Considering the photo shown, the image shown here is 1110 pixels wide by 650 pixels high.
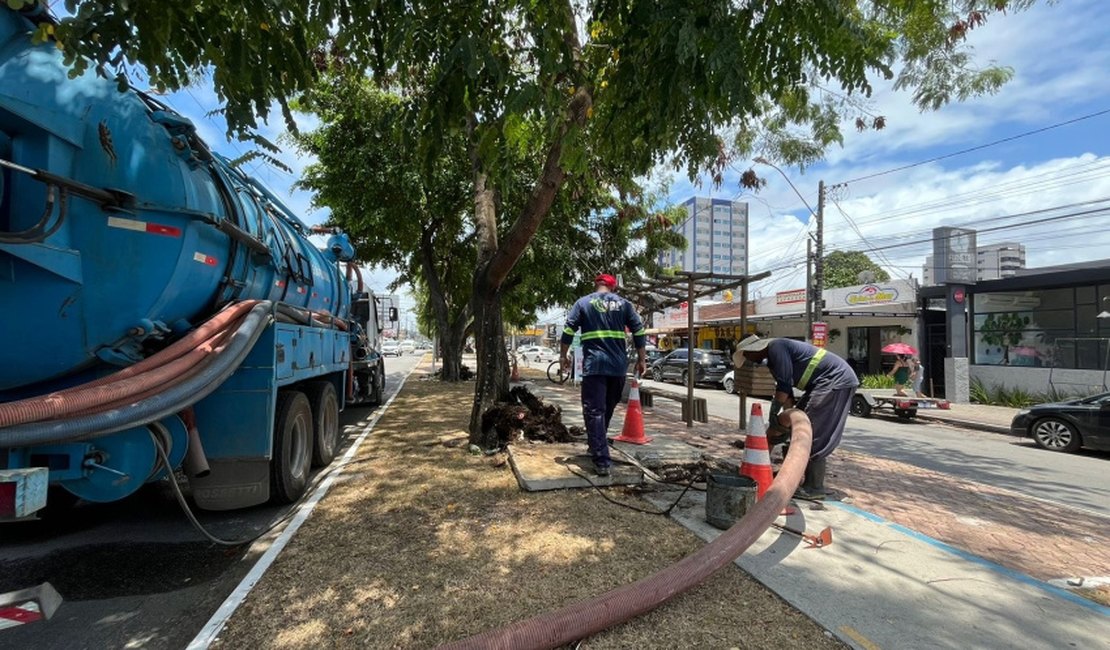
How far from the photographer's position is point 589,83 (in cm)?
504

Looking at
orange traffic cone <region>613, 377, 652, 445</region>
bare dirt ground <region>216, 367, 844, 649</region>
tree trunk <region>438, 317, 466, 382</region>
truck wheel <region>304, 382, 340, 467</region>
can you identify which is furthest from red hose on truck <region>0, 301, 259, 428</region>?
tree trunk <region>438, 317, 466, 382</region>

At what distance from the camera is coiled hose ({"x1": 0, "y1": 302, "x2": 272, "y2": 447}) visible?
2650 mm

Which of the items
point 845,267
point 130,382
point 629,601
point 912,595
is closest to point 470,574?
point 629,601

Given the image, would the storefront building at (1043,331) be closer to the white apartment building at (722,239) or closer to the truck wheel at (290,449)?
the white apartment building at (722,239)

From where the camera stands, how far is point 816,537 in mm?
4016

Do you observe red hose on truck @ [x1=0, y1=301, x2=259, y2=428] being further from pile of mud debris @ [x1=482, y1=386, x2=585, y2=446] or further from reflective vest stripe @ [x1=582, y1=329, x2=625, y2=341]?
pile of mud debris @ [x1=482, y1=386, x2=585, y2=446]

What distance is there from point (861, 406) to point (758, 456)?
431 inches

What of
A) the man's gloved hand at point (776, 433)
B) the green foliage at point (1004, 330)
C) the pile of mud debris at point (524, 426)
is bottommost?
the pile of mud debris at point (524, 426)

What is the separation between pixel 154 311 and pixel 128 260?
328mm

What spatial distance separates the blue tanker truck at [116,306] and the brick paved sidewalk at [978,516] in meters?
5.06

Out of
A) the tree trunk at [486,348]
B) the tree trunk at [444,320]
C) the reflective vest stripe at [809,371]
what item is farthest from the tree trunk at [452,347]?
the reflective vest stripe at [809,371]

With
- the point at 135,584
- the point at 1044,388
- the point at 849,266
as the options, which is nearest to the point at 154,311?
the point at 135,584

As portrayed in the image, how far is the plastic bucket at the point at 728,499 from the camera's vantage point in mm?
4055

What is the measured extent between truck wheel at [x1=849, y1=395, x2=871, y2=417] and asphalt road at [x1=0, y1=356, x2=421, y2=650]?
515 inches
